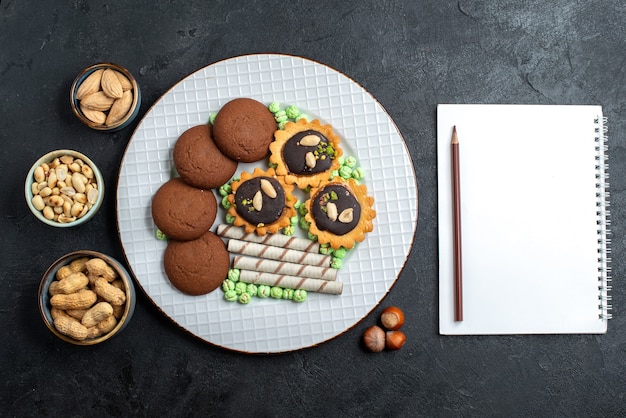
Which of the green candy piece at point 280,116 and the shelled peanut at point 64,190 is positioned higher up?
the green candy piece at point 280,116

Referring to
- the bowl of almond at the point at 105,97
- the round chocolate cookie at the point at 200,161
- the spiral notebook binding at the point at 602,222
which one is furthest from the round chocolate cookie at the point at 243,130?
the spiral notebook binding at the point at 602,222

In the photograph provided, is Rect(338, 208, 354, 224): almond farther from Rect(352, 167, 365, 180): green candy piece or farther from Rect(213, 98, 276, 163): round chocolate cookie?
Rect(213, 98, 276, 163): round chocolate cookie

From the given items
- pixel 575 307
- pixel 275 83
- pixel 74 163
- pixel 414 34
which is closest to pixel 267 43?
pixel 275 83

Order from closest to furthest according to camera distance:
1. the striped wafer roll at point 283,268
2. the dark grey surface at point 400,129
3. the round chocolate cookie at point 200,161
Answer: the round chocolate cookie at point 200,161
the striped wafer roll at point 283,268
the dark grey surface at point 400,129

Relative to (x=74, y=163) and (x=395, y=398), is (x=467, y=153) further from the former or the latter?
(x=74, y=163)

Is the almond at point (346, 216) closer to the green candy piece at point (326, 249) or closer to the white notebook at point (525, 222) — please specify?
the green candy piece at point (326, 249)

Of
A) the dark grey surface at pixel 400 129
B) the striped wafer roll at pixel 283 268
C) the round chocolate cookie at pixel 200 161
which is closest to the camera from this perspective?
the round chocolate cookie at pixel 200 161
